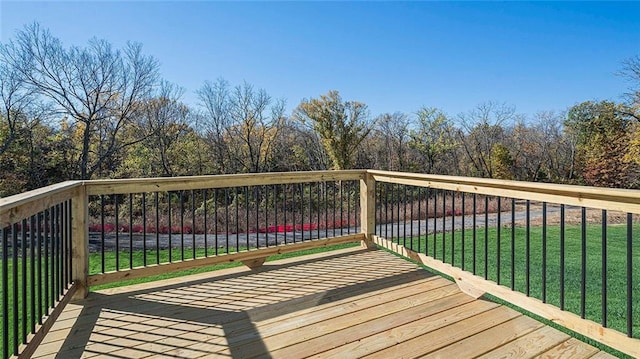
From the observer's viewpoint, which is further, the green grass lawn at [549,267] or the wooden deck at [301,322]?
the green grass lawn at [549,267]

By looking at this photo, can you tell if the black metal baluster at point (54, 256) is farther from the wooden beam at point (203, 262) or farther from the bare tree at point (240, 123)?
the bare tree at point (240, 123)

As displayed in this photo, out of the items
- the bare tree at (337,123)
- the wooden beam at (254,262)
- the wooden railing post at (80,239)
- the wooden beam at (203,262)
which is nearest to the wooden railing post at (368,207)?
the wooden beam at (203,262)

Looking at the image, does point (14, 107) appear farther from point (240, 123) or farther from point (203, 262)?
point (203, 262)

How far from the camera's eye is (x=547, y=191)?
6.26 ft

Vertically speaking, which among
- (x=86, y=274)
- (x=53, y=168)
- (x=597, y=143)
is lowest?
(x=86, y=274)

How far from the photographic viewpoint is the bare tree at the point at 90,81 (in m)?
10.1

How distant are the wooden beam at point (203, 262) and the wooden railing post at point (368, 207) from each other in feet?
0.50

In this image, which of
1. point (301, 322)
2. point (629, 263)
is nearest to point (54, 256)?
point (301, 322)

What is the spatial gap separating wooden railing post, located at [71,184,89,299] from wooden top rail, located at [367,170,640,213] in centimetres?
258

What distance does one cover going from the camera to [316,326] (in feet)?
6.70

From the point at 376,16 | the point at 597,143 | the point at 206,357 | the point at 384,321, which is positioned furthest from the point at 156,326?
the point at 597,143

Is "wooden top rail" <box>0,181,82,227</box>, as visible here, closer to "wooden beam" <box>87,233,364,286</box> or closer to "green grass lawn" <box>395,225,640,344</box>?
"wooden beam" <box>87,233,364,286</box>

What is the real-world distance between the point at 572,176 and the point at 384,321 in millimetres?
20927

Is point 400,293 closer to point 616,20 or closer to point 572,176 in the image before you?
point 616,20
